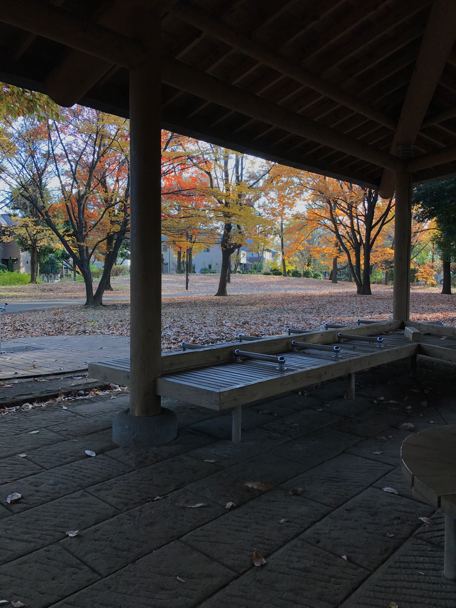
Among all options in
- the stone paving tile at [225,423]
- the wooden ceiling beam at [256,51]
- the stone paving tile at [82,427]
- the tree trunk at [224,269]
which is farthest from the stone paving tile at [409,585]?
the tree trunk at [224,269]

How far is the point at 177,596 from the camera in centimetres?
187

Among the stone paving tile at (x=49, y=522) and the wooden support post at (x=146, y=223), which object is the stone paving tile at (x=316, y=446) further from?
the stone paving tile at (x=49, y=522)

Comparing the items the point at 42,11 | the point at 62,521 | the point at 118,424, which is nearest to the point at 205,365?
the point at 118,424

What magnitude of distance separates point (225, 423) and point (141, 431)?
889mm

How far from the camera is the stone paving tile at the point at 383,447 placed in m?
3.35

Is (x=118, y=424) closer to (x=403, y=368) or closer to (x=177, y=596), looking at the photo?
(x=177, y=596)

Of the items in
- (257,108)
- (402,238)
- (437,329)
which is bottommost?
(437,329)

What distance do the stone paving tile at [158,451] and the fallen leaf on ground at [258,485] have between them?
66 centimetres

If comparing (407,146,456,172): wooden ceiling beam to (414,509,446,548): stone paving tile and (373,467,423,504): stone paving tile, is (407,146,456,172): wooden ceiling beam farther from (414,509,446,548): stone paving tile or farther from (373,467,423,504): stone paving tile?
(414,509,446,548): stone paving tile

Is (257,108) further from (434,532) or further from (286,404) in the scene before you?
(434,532)

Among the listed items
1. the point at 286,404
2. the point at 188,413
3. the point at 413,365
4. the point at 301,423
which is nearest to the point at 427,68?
the point at 413,365

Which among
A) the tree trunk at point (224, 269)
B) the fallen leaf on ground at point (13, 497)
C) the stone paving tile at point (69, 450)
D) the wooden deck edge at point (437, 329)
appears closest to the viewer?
the fallen leaf on ground at point (13, 497)

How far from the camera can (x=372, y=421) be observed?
4.21 meters

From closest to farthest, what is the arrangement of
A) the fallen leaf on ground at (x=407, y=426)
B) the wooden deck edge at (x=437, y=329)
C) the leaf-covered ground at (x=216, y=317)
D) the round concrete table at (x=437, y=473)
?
1. the round concrete table at (x=437, y=473)
2. the fallen leaf on ground at (x=407, y=426)
3. the wooden deck edge at (x=437, y=329)
4. the leaf-covered ground at (x=216, y=317)
